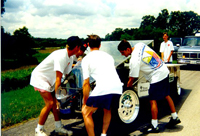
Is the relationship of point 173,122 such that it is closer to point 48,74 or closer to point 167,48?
point 48,74

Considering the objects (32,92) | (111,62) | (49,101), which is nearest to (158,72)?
(111,62)

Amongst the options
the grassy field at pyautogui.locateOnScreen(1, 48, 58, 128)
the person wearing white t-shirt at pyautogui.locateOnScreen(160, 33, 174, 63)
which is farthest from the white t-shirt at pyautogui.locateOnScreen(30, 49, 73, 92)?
the person wearing white t-shirt at pyautogui.locateOnScreen(160, 33, 174, 63)

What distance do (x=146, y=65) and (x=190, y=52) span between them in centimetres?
1005

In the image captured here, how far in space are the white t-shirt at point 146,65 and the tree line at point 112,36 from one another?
3.33 m

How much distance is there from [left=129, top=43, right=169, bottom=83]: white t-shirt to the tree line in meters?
3.33

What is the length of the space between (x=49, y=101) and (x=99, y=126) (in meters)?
1.27

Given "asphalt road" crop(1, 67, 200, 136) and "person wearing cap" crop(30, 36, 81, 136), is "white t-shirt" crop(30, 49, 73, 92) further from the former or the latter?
"asphalt road" crop(1, 67, 200, 136)

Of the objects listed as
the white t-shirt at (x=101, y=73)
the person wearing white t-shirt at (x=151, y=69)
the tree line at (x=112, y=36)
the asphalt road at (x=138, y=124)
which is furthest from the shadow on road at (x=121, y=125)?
the tree line at (x=112, y=36)

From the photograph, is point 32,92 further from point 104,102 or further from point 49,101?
point 104,102

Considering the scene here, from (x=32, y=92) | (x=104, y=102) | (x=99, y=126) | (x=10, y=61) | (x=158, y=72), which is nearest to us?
(x=104, y=102)

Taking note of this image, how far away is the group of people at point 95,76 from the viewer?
2.91 meters

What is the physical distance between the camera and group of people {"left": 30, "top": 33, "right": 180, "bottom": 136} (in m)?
2.91

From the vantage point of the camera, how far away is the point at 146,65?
3.73 metres

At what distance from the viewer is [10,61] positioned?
1232 cm
